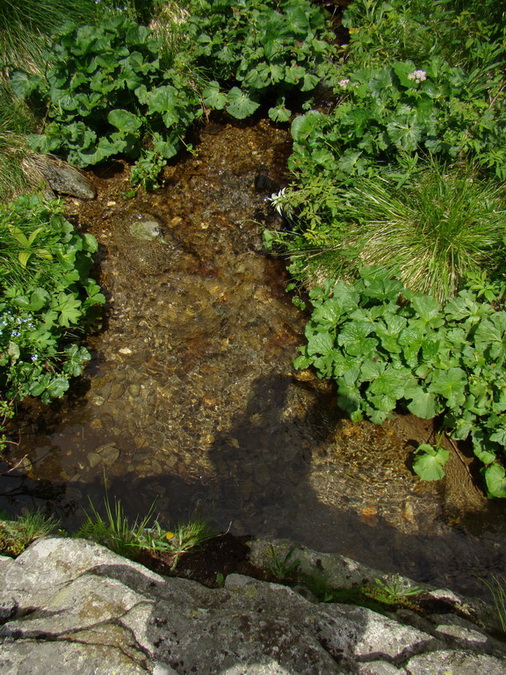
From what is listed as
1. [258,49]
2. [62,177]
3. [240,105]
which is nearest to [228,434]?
[62,177]

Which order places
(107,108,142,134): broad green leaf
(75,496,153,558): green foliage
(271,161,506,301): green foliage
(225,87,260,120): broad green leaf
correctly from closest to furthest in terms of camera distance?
1. (75,496,153,558): green foliage
2. (271,161,506,301): green foliage
3. (107,108,142,134): broad green leaf
4. (225,87,260,120): broad green leaf

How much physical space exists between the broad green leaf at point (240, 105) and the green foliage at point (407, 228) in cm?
154

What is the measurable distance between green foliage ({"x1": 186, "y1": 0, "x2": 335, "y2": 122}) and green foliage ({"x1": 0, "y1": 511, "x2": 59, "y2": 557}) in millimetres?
4596

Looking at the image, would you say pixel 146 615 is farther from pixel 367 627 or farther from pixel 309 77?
pixel 309 77

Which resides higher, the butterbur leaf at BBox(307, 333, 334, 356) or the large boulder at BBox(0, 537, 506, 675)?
the butterbur leaf at BBox(307, 333, 334, 356)

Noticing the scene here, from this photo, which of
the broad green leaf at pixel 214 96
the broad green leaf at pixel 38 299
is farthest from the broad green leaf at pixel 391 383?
the broad green leaf at pixel 214 96

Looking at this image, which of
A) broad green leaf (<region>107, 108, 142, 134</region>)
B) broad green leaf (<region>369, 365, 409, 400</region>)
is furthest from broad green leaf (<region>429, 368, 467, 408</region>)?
broad green leaf (<region>107, 108, 142, 134</region>)

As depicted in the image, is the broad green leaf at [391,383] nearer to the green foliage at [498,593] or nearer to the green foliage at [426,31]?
the green foliage at [498,593]

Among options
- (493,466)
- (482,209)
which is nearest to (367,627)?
(493,466)

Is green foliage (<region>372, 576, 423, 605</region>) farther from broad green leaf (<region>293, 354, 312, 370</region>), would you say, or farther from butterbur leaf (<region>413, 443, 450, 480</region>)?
broad green leaf (<region>293, 354, 312, 370</region>)

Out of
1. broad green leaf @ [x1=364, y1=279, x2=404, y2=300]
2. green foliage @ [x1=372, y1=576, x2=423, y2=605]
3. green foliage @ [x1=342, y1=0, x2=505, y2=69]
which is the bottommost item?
green foliage @ [x1=372, y1=576, x2=423, y2=605]

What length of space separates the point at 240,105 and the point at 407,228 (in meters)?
2.55

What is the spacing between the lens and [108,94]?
4.89 m

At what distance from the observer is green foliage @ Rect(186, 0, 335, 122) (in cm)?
507
